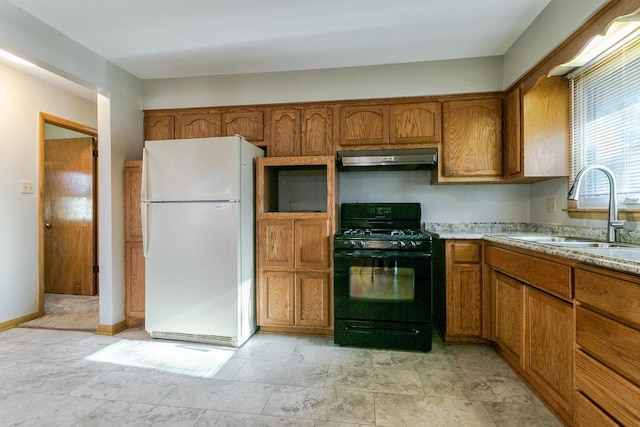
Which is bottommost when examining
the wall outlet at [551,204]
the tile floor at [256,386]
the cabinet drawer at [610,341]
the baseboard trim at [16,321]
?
the tile floor at [256,386]

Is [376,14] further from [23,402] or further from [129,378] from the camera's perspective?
[23,402]

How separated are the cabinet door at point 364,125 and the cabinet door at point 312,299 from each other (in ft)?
4.12

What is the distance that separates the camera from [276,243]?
267 cm

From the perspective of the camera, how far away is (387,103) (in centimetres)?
279

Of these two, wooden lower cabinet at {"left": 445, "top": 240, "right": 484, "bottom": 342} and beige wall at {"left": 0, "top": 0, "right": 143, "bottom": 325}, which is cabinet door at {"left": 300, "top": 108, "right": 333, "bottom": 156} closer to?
A: wooden lower cabinet at {"left": 445, "top": 240, "right": 484, "bottom": 342}

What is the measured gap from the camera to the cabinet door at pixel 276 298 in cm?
264

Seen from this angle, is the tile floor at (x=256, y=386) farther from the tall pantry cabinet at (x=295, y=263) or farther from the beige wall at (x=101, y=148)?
the beige wall at (x=101, y=148)

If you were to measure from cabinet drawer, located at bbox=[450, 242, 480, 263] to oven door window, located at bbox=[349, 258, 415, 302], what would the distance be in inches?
15.0

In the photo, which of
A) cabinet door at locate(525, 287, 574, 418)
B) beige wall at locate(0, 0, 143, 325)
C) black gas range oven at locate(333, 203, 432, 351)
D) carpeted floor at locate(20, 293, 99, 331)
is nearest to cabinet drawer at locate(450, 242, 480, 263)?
black gas range oven at locate(333, 203, 432, 351)

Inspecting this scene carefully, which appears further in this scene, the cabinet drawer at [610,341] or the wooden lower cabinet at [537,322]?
the wooden lower cabinet at [537,322]

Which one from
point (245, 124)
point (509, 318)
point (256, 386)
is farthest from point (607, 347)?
point (245, 124)

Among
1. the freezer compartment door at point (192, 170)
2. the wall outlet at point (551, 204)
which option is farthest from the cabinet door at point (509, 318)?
the freezer compartment door at point (192, 170)

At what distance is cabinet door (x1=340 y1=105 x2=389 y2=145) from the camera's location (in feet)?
9.14

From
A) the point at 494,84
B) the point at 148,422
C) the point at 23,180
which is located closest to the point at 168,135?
the point at 23,180
